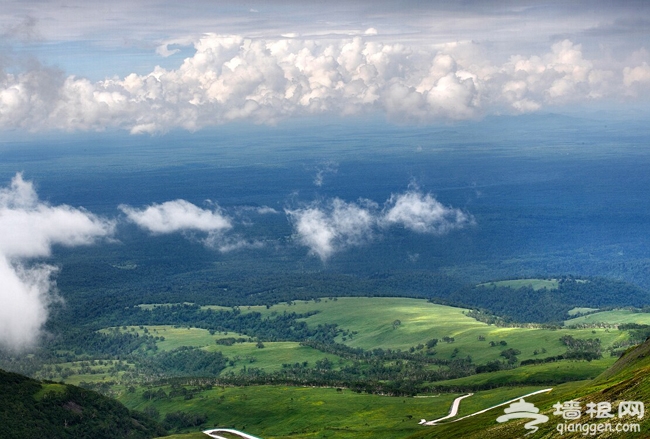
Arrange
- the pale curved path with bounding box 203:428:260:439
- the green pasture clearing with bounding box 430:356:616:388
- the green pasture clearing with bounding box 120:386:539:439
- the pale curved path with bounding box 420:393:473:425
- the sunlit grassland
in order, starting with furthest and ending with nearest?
the sunlit grassland < the green pasture clearing with bounding box 430:356:616:388 < the pale curved path with bounding box 203:428:260:439 < the green pasture clearing with bounding box 120:386:539:439 < the pale curved path with bounding box 420:393:473:425

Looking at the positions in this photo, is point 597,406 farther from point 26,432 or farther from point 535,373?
point 535,373

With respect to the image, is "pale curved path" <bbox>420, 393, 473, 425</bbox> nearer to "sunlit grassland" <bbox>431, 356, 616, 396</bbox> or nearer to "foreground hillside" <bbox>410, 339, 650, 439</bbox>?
"sunlit grassland" <bbox>431, 356, 616, 396</bbox>

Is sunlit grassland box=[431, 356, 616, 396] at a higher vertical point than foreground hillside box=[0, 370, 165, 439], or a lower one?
lower

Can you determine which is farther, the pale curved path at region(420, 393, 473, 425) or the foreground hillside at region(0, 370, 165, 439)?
the foreground hillside at region(0, 370, 165, 439)

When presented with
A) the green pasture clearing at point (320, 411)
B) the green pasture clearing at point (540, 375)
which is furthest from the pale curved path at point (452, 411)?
the green pasture clearing at point (540, 375)

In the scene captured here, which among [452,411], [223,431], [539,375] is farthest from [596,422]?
[539,375]

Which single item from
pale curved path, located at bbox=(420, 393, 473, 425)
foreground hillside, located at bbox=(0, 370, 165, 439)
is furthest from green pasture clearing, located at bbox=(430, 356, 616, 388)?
foreground hillside, located at bbox=(0, 370, 165, 439)

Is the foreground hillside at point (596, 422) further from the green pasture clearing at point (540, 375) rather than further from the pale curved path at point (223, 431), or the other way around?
the green pasture clearing at point (540, 375)
